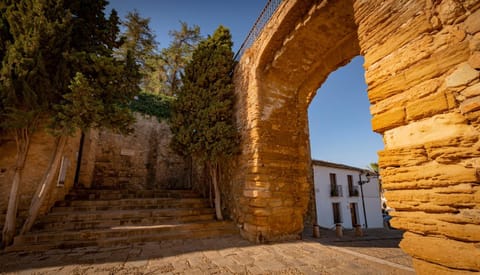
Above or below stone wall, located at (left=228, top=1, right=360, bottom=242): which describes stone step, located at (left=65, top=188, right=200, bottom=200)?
below

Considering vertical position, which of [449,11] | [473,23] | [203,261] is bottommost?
[203,261]

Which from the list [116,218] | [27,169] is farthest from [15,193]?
[116,218]

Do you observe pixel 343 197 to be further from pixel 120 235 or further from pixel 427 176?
pixel 427 176

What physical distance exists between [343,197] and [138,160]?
45.0ft

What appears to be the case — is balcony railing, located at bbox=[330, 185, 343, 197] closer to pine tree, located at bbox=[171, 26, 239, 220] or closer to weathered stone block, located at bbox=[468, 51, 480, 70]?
pine tree, located at bbox=[171, 26, 239, 220]

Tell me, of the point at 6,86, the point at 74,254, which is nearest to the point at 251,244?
the point at 74,254

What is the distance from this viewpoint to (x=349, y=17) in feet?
12.8

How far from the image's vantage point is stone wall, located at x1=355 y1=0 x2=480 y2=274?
4.84ft

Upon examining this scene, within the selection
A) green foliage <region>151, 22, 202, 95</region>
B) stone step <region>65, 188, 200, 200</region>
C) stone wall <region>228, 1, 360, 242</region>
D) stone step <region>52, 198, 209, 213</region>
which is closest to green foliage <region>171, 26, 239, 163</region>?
stone wall <region>228, 1, 360, 242</region>

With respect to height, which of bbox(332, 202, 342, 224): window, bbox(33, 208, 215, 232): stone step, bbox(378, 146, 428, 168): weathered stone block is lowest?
bbox(332, 202, 342, 224): window

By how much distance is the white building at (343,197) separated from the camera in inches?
537

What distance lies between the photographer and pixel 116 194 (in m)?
6.31

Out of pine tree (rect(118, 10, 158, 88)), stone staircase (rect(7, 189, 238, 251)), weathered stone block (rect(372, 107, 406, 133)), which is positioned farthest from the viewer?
pine tree (rect(118, 10, 158, 88))

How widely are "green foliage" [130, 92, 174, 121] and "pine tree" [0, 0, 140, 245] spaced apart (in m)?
5.48
